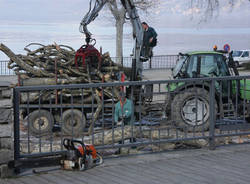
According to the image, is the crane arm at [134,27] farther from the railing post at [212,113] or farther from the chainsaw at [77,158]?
the chainsaw at [77,158]

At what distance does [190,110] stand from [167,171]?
6.59 ft

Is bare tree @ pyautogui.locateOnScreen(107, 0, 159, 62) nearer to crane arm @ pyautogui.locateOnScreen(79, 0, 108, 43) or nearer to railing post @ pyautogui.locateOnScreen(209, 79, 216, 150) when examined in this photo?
crane arm @ pyautogui.locateOnScreen(79, 0, 108, 43)

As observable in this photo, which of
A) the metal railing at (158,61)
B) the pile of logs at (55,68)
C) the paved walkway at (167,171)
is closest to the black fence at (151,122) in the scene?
the paved walkway at (167,171)

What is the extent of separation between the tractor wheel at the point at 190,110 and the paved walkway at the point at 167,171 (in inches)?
17.8

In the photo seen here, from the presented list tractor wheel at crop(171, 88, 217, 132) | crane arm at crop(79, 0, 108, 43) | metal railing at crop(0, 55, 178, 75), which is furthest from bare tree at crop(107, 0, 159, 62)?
tractor wheel at crop(171, 88, 217, 132)

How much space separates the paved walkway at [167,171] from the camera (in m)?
6.25

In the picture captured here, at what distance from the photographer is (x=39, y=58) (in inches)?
535

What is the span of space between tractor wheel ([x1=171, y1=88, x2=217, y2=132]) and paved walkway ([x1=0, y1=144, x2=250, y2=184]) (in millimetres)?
451

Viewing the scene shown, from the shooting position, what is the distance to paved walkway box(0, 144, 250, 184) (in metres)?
6.25

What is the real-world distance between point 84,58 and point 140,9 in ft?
70.1

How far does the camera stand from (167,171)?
21.8 feet

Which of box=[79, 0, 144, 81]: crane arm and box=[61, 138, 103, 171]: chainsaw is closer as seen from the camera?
box=[61, 138, 103, 171]: chainsaw

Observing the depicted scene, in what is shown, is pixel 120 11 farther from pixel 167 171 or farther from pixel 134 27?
pixel 167 171

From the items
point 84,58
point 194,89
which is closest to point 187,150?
point 194,89
